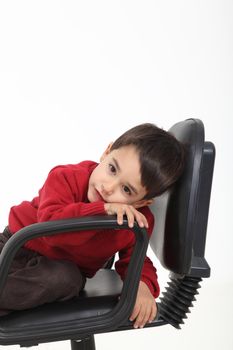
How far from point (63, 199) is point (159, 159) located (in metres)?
0.25

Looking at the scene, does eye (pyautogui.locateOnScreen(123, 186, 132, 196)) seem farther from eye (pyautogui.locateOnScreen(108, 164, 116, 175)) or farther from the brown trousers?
the brown trousers

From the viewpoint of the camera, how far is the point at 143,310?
1260 millimetres

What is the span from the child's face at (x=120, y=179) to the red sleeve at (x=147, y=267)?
121 millimetres

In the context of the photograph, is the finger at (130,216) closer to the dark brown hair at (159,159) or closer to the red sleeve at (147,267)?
the dark brown hair at (159,159)

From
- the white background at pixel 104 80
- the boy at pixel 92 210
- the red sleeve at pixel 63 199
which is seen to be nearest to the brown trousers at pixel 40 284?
the boy at pixel 92 210

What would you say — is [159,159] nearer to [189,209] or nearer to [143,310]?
[189,209]

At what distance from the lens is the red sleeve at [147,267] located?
4.58 feet

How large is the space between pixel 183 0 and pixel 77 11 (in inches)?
21.4

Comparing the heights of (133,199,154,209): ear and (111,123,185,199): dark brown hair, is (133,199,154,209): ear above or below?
below

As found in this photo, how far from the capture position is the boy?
1.23 meters

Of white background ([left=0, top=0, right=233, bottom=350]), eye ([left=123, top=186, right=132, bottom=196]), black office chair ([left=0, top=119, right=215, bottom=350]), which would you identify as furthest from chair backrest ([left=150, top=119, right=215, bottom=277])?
white background ([left=0, top=0, right=233, bottom=350])

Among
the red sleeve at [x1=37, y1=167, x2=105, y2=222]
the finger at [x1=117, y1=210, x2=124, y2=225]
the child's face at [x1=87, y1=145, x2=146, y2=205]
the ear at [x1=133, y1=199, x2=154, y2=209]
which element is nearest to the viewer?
the finger at [x1=117, y1=210, x2=124, y2=225]

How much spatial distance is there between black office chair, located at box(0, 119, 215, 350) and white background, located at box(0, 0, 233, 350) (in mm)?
1182

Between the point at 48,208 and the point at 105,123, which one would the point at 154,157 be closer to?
the point at 48,208
